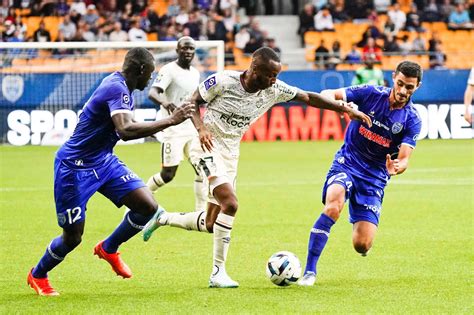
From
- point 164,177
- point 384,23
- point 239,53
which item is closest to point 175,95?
point 164,177

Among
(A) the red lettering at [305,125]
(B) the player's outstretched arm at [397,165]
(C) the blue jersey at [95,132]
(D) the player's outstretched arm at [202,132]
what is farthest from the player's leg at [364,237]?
(A) the red lettering at [305,125]

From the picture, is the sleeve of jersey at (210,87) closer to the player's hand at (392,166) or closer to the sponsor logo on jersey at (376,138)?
the sponsor logo on jersey at (376,138)

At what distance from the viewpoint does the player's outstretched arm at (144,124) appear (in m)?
8.23

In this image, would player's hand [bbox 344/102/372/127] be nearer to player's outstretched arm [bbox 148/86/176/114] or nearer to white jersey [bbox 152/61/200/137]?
player's outstretched arm [bbox 148/86/176/114]

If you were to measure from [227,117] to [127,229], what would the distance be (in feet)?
4.55

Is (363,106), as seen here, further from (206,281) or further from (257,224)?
(257,224)

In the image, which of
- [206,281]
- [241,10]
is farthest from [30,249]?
[241,10]

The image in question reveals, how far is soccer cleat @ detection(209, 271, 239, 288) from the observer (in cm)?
913

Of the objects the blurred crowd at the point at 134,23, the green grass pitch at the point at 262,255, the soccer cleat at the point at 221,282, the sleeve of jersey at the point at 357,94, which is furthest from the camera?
the blurred crowd at the point at 134,23

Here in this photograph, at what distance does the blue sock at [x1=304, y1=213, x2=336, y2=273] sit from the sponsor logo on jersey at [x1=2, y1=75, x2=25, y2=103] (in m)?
15.8

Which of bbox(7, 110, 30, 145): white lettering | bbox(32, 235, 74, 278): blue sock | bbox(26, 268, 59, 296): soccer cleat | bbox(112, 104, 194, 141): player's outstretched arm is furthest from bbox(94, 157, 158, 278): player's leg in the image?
bbox(7, 110, 30, 145): white lettering

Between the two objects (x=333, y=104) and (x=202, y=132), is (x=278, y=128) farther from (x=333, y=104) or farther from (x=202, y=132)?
(x=202, y=132)

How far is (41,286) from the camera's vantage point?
889 centimetres

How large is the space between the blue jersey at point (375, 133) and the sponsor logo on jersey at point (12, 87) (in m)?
15.3
